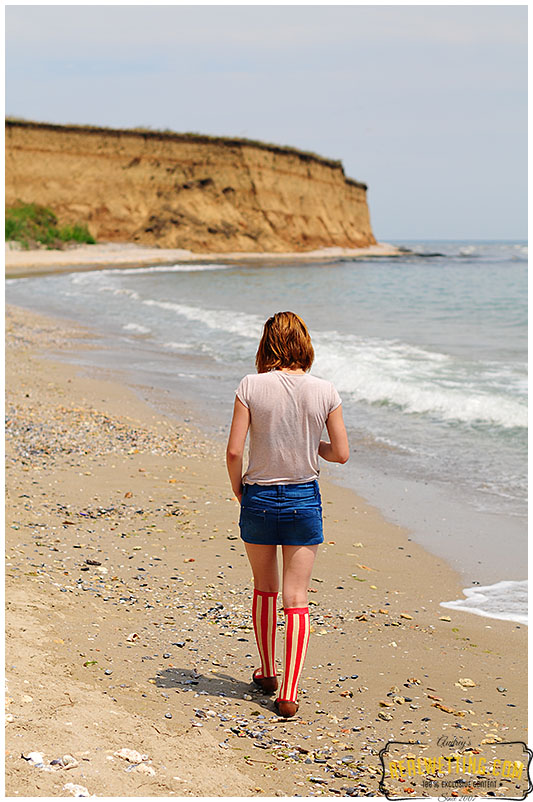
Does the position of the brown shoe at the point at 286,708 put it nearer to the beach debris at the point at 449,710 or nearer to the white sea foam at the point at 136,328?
the beach debris at the point at 449,710

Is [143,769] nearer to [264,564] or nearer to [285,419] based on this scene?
[264,564]

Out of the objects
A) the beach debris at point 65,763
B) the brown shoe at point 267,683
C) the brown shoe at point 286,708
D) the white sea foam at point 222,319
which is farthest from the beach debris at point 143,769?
the white sea foam at point 222,319

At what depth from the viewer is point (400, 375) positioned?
41.8 feet

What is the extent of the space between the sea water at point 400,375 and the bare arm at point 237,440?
2113mm

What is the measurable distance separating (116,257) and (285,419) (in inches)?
2033

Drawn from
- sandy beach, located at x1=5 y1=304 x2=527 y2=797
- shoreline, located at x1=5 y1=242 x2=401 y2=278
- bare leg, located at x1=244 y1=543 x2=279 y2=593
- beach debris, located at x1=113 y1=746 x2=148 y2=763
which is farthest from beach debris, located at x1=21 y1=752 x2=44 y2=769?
shoreline, located at x1=5 y1=242 x2=401 y2=278

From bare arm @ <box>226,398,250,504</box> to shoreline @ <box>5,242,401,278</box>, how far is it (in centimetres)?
3747

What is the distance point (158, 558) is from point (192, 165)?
208ft

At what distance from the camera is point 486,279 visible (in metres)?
44.5

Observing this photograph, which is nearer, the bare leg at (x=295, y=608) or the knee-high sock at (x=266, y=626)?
the bare leg at (x=295, y=608)

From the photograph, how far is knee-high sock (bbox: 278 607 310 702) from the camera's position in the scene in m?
3.54

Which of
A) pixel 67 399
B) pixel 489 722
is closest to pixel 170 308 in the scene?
pixel 67 399

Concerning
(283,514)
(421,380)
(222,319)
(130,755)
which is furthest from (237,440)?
(222,319)

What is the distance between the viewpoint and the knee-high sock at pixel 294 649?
11.6ft
